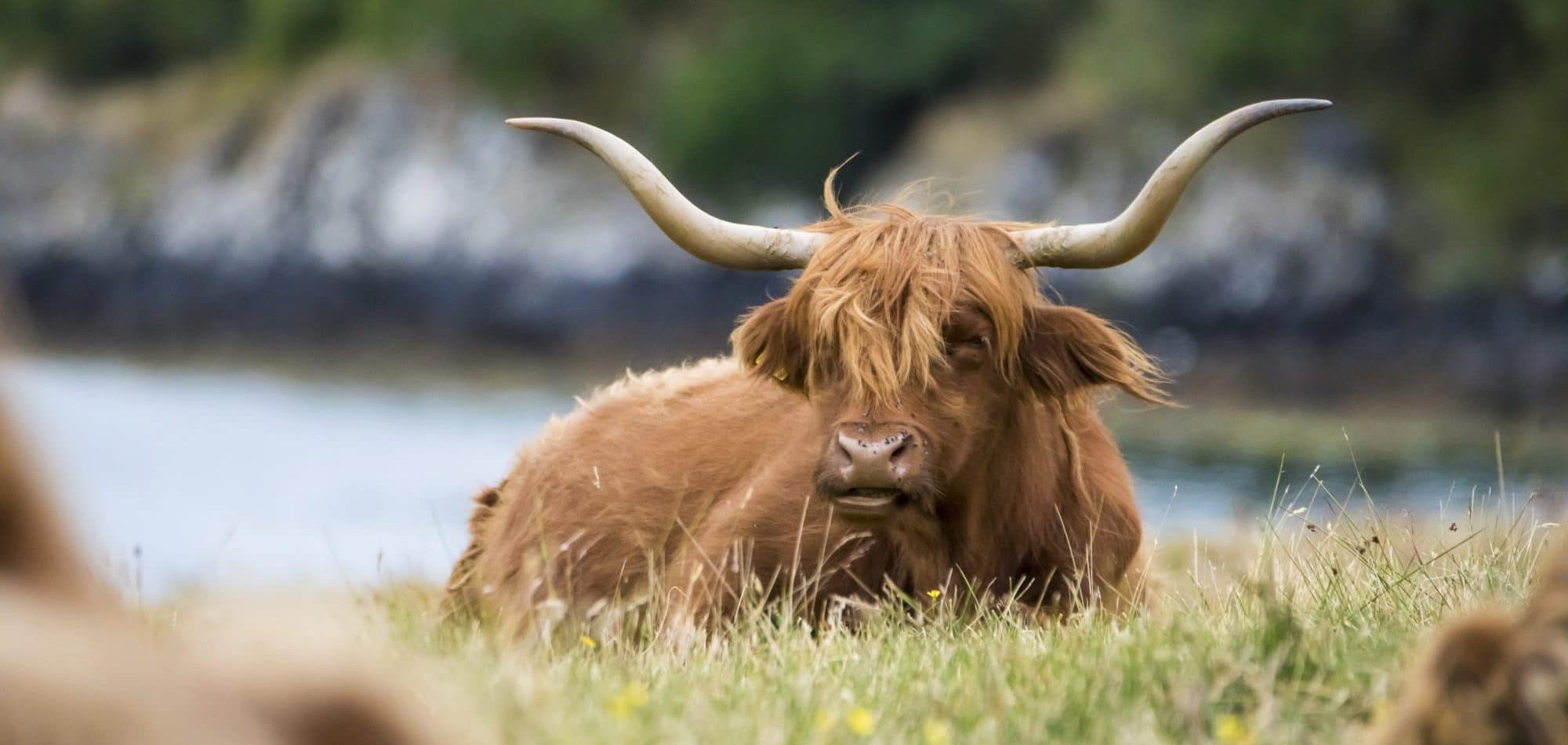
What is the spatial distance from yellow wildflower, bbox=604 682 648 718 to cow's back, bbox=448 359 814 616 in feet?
8.02

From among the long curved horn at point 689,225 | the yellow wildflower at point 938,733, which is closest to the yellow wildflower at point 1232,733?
the yellow wildflower at point 938,733

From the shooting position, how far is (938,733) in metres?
3.04

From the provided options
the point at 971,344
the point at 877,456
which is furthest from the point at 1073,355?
the point at 877,456

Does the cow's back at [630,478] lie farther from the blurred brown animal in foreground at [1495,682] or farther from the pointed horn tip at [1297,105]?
the blurred brown animal in foreground at [1495,682]

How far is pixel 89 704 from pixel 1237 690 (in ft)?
7.77

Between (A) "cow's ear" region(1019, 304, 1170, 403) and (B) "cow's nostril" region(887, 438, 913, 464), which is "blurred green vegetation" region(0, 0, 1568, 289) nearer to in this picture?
(A) "cow's ear" region(1019, 304, 1170, 403)

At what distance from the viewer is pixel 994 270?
18.5 feet

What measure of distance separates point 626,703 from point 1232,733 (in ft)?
3.48

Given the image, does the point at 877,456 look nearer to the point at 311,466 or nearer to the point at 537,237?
the point at 311,466

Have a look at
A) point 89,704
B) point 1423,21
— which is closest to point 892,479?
point 89,704

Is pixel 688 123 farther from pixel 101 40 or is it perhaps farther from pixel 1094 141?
pixel 101 40

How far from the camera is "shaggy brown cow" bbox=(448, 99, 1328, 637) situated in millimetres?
5340

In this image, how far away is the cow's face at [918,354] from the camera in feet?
17.0

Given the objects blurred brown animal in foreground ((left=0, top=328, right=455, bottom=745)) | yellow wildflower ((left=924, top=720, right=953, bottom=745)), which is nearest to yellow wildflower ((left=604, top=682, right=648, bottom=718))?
yellow wildflower ((left=924, top=720, right=953, bottom=745))
